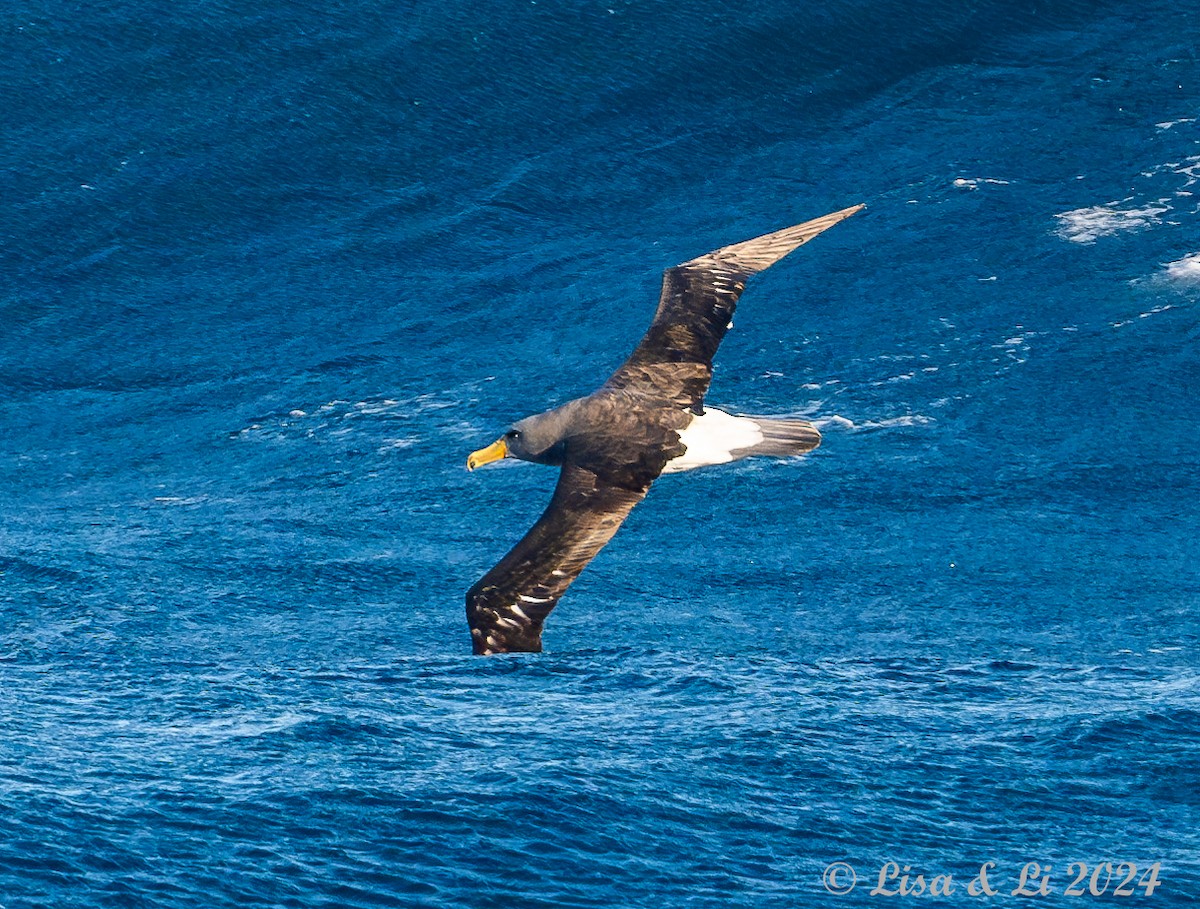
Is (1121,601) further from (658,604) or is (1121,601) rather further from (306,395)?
(306,395)

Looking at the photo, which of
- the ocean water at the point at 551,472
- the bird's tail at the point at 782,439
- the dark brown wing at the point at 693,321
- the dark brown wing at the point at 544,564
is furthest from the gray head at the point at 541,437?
the ocean water at the point at 551,472

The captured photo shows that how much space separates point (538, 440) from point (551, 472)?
6.63 m

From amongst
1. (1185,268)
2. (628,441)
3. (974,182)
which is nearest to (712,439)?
(628,441)

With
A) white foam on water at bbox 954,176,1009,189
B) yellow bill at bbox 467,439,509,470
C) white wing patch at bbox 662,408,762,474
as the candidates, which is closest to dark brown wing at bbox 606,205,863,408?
white wing patch at bbox 662,408,762,474

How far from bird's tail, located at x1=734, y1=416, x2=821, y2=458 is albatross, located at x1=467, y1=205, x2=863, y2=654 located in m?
0.01

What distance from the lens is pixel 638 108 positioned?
27.2m

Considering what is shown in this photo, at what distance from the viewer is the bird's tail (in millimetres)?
14961

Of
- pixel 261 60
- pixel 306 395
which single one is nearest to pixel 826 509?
pixel 306 395

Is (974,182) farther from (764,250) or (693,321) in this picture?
(693,321)

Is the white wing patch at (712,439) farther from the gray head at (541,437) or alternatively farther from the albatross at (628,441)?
the gray head at (541,437)

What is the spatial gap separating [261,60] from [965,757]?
15.9 m

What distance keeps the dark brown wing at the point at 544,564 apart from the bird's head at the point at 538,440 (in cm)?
51

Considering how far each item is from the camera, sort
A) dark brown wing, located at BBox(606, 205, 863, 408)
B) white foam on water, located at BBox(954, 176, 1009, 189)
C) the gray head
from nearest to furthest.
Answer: the gray head
dark brown wing, located at BBox(606, 205, 863, 408)
white foam on water, located at BBox(954, 176, 1009, 189)

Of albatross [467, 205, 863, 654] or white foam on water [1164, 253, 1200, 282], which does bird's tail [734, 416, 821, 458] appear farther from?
white foam on water [1164, 253, 1200, 282]
